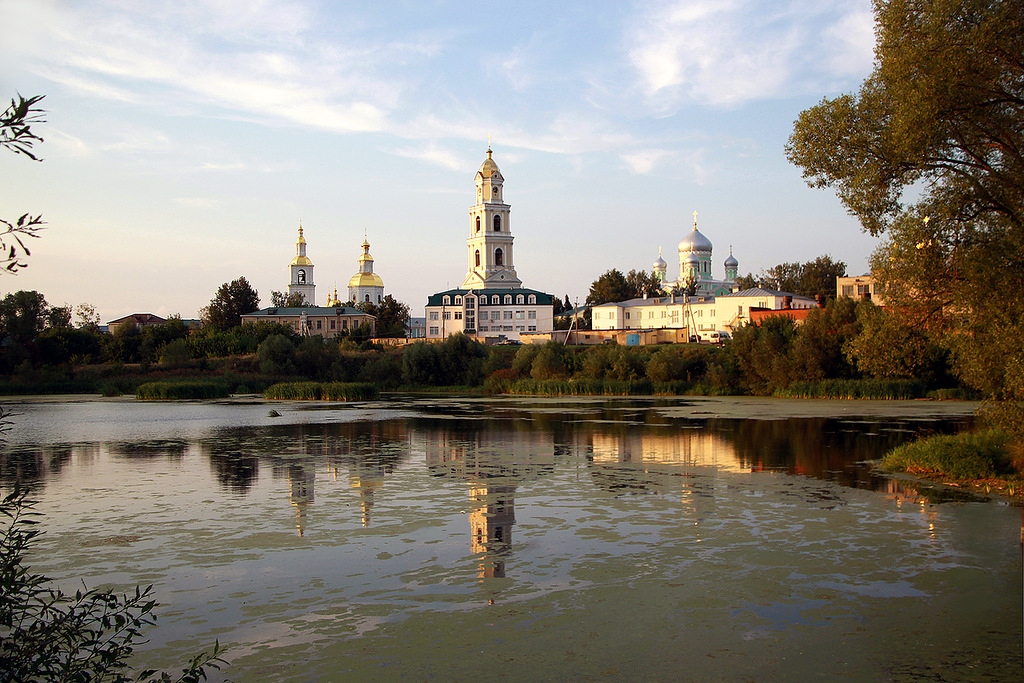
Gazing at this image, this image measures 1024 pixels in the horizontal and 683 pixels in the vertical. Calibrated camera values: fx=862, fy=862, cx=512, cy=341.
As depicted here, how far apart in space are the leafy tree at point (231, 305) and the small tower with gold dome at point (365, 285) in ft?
115

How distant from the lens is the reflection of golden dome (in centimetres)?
14838

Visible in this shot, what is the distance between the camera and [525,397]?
51.5 m

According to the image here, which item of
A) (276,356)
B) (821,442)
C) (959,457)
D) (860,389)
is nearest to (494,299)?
(276,356)

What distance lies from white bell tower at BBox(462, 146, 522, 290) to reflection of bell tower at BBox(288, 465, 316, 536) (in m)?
102

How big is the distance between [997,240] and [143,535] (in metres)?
14.8

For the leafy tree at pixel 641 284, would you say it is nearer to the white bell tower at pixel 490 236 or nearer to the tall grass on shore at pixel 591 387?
the white bell tower at pixel 490 236

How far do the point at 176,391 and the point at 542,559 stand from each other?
4346cm

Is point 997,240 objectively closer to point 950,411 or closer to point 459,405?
point 950,411

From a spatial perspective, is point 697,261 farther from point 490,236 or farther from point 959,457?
point 959,457

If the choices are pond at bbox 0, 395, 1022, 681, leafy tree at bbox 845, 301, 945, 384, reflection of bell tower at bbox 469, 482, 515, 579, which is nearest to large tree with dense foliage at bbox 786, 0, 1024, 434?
leafy tree at bbox 845, 301, 945, 384

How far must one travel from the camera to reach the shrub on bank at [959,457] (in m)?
16.5

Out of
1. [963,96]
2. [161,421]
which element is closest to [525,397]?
[161,421]

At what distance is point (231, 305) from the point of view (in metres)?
110

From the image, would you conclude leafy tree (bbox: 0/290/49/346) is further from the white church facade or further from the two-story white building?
the two-story white building
